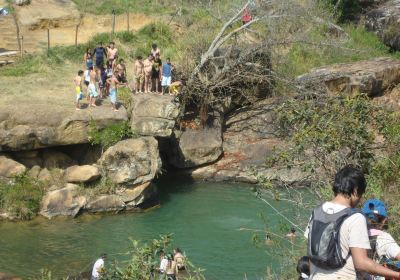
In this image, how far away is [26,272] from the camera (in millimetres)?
14969

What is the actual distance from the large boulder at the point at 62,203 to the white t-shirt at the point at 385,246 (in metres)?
14.9

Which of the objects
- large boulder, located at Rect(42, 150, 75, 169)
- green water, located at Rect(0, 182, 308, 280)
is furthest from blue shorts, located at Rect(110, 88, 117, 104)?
green water, located at Rect(0, 182, 308, 280)

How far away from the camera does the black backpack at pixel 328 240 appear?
14.2 ft

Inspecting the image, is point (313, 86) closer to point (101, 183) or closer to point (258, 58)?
point (258, 58)

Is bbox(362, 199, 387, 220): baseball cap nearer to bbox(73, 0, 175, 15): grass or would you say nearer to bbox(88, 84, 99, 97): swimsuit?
bbox(88, 84, 99, 97): swimsuit

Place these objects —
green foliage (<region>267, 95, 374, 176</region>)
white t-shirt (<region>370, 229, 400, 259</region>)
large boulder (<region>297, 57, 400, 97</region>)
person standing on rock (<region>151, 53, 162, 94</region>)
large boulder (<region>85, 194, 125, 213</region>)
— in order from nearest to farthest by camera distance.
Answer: white t-shirt (<region>370, 229, 400, 259</region>)
green foliage (<region>267, 95, 374, 176</region>)
large boulder (<region>85, 194, 125, 213</region>)
person standing on rock (<region>151, 53, 162, 94</region>)
large boulder (<region>297, 57, 400, 97</region>)

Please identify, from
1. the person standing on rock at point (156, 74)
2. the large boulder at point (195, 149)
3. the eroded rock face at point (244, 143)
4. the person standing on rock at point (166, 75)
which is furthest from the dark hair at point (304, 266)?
the person standing on rock at point (156, 74)

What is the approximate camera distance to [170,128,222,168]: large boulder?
23312 mm

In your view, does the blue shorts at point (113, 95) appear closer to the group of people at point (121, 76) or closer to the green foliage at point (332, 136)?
the group of people at point (121, 76)

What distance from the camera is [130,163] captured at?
20.0 meters

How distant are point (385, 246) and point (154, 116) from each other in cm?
1710

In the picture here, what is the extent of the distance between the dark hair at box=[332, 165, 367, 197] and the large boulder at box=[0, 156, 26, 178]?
1661 centimetres

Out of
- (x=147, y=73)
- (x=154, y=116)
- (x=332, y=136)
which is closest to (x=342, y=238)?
(x=332, y=136)

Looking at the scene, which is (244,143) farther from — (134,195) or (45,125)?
(45,125)
